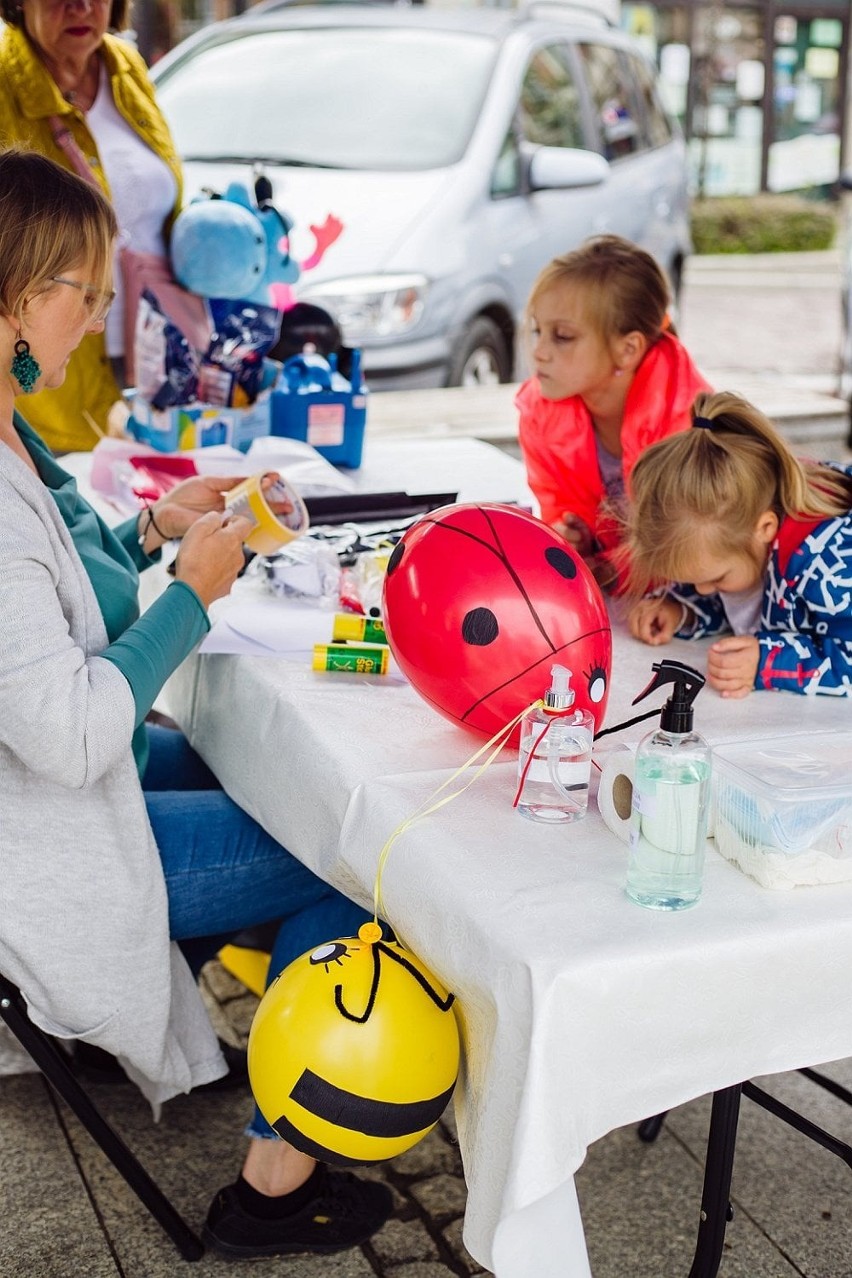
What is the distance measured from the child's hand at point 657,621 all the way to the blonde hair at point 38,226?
2.98 feet

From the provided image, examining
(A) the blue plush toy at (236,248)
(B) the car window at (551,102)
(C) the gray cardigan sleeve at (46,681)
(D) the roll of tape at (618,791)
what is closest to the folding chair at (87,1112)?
(C) the gray cardigan sleeve at (46,681)

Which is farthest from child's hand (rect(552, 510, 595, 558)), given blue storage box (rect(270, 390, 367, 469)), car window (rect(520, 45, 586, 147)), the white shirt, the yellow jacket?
car window (rect(520, 45, 586, 147))

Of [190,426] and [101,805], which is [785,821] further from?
[190,426]

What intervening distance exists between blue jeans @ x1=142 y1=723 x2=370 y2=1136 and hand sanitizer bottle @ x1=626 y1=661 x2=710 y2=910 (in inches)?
24.3

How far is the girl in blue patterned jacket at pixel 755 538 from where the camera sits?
1832 millimetres

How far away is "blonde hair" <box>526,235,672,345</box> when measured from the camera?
7.82 feet

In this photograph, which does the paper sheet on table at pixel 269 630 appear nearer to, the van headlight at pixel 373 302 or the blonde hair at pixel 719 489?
the blonde hair at pixel 719 489

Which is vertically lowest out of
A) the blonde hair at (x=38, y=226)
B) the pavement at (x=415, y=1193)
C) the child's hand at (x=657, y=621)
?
the pavement at (x=415, y=1193)

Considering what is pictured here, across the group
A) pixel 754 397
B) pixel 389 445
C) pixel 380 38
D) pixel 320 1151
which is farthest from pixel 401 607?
pixel 380 38

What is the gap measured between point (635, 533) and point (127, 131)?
1.86 metres

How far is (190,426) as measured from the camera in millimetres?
2787

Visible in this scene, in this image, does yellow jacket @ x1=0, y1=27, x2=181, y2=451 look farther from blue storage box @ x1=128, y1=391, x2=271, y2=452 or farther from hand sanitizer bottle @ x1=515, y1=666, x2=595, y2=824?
hand sanitizer bottle @ x1=515, y1=666, x2=595, y2=824

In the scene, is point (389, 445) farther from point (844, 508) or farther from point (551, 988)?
point (551, 988)

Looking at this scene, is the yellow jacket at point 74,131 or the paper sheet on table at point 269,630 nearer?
the paper sheet on table at point 269,630
